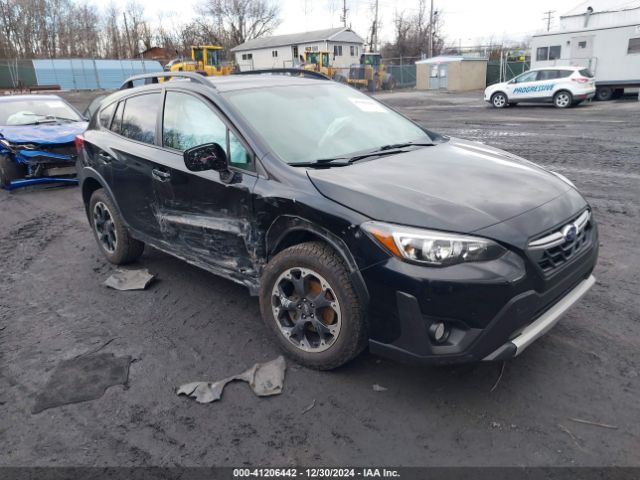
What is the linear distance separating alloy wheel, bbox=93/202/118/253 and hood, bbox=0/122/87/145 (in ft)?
13.4

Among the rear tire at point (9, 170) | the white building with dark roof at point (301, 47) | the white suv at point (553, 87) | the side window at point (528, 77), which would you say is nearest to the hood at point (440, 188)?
the rear tire at point (9, 170)

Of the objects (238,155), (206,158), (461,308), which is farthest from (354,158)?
(461,308)

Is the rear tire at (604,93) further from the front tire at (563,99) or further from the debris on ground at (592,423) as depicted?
the debris on ground at (592,423)

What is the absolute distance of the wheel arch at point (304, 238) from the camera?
284cm

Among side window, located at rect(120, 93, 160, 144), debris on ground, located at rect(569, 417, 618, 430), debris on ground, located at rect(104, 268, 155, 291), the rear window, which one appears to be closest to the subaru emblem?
debris on ground, located at rect(569, 417, 618, 430)

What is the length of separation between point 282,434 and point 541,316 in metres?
1.55

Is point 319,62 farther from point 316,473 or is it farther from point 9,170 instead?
point 316,473

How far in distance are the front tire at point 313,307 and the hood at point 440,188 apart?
39cm

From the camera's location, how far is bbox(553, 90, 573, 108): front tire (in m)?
20.5

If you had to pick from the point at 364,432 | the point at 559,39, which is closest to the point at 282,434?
the point at 364,432

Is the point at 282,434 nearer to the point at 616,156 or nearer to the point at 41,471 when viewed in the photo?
the point at 41,471

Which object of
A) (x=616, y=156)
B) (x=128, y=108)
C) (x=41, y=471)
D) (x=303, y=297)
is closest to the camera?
(x=41, y=471)

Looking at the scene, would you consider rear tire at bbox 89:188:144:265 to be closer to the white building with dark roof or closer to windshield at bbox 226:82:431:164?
windshield at bbox 226:82:431:164

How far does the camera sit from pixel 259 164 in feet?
11.1
